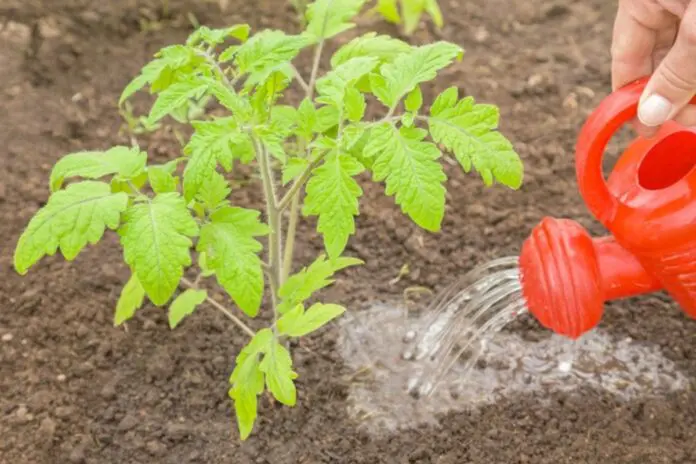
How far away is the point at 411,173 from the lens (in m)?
1.40

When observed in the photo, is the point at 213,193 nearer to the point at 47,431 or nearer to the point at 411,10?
the point at 47,431

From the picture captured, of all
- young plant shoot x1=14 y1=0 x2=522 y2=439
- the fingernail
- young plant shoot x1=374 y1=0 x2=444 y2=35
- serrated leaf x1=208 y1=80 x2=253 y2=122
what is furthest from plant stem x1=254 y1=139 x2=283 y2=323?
young plant shoot x1=374 y1=0 x2=444 y2=35

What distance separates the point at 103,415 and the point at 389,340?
60 centimetres

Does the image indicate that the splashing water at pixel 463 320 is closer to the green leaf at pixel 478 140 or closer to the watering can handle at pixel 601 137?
the watering can handle at pixel 601 137

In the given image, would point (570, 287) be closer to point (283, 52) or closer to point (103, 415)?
point (283, 52)

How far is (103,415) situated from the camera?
1893mm

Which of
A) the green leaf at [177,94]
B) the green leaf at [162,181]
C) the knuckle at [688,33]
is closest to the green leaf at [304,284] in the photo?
the green leaf at [162,181]

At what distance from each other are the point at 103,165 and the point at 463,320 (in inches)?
32.7

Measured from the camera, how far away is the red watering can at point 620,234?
60.9 inches

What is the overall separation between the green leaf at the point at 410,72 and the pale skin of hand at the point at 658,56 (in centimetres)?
31

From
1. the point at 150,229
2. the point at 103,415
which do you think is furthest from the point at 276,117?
the point at 103,415

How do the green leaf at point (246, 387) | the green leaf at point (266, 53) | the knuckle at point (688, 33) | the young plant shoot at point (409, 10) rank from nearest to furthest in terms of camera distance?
1. the knuckle at point (688, 33)
2. the green leaf at point (266, 53)
3. the green leaf at point (246, 387)
4. the young plant shoot at point (409, 10)

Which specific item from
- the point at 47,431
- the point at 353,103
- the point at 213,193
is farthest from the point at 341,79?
the point at 47,431

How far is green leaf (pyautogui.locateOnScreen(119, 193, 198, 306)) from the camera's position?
1.39m
